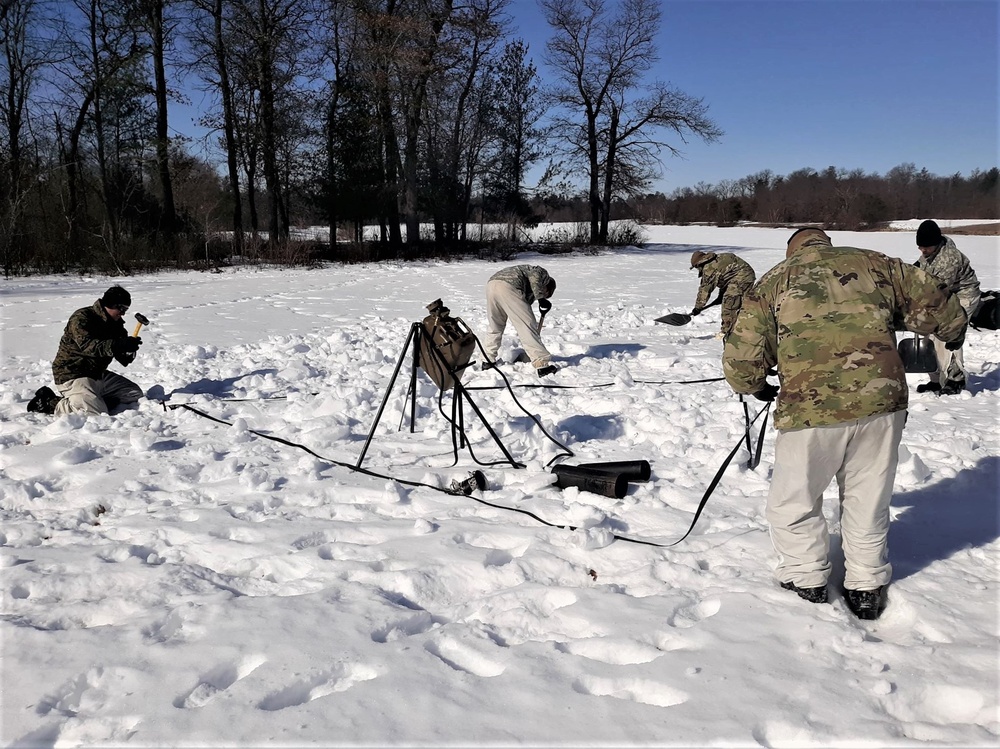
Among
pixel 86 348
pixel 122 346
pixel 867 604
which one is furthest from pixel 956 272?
pixel 86 348

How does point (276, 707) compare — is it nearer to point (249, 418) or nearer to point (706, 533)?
point (706, 533)

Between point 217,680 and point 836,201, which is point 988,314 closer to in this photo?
point 217,680

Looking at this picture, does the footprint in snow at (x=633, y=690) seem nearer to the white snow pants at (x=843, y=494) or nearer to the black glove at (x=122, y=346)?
the white snow pants at (x=843, y=494)

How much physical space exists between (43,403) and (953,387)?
27.9 ft

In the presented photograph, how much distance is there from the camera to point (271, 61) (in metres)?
22.5

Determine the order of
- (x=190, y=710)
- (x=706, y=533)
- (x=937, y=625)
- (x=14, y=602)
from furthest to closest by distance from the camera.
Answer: (x=706, y=533) < (x=14, y=602) < (x=937, y=625) < (x=190, y=710)

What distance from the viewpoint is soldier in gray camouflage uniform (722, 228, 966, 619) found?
2785 mm

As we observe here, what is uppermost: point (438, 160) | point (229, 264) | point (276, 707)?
point (438, 160)

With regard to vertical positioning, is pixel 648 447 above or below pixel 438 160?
below

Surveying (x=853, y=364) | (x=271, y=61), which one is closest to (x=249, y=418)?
(x=853, y=364)

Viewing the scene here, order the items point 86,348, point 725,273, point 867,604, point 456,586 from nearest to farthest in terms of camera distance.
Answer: point 867,604 → point 456,586 → point 86,348 → point 725,273

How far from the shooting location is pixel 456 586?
128 inches

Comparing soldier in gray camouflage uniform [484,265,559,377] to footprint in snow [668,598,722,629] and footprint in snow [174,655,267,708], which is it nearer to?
footprint in snow [668,598,722,629]

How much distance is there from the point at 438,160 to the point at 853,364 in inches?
1075
